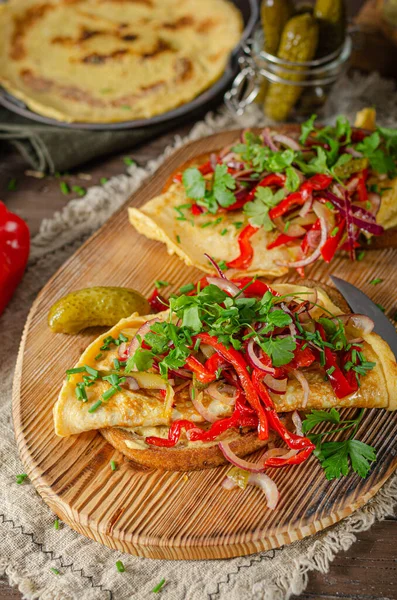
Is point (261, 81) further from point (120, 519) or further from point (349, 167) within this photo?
point (120, 519)

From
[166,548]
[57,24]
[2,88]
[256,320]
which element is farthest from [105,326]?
[57,24]

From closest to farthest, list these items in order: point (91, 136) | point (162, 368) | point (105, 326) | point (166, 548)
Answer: point (166, 548), point (162, 368), point (105, 326), point (91, 136)

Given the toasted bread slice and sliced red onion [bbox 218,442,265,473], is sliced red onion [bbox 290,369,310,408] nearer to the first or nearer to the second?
the toasted bread slice

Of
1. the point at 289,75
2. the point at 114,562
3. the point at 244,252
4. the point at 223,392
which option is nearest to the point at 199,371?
the point at 223,392

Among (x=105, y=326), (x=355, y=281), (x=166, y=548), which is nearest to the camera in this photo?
(x=166, y=548)

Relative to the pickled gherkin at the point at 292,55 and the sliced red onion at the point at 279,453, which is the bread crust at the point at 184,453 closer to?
the sliced red onion at the point at 279,453

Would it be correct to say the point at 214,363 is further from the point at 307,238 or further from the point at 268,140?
the point at 268,140

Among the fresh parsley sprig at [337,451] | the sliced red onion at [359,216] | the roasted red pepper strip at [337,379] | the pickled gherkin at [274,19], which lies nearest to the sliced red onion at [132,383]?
the fresh parsley sprig at [337,451]
